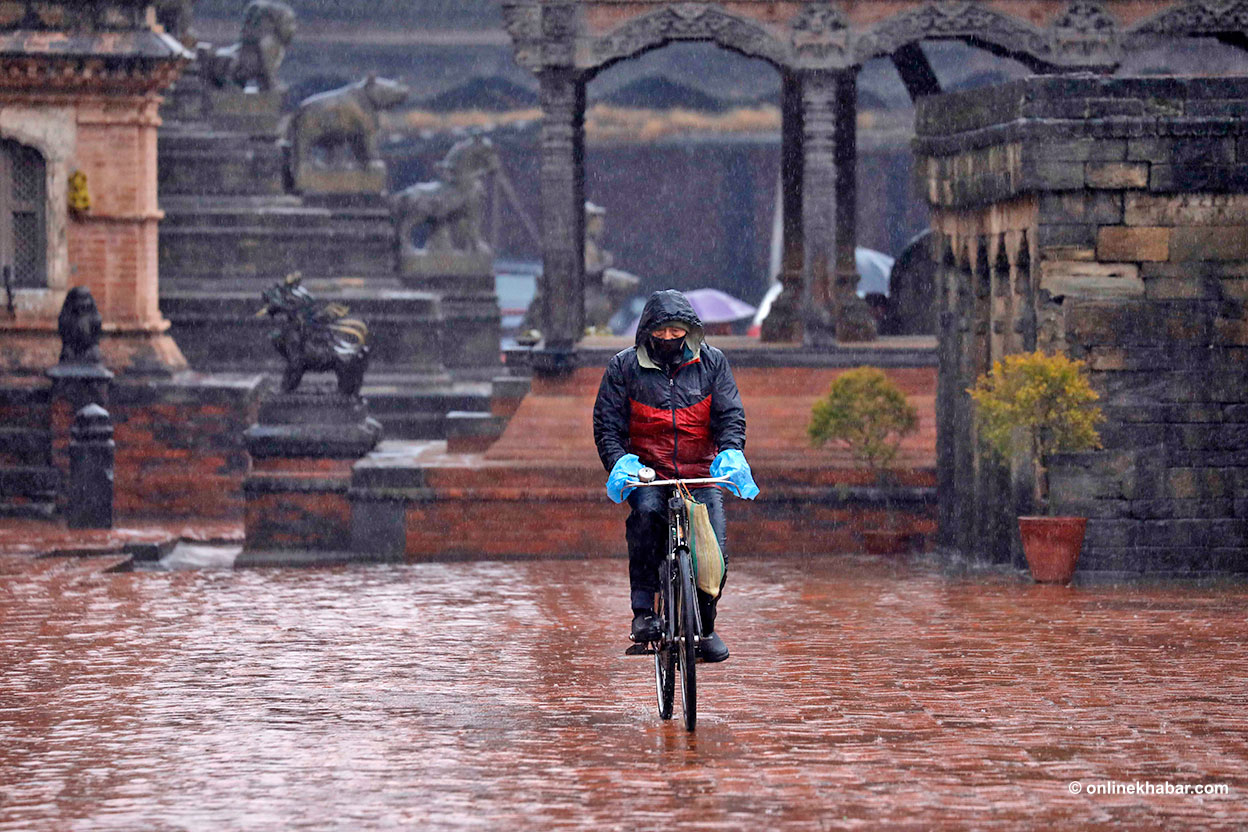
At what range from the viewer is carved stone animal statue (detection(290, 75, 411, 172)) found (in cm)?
2834

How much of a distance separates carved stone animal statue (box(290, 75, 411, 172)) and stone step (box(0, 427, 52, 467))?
6991 mm

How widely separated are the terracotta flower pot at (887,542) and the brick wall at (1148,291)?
3150 mm

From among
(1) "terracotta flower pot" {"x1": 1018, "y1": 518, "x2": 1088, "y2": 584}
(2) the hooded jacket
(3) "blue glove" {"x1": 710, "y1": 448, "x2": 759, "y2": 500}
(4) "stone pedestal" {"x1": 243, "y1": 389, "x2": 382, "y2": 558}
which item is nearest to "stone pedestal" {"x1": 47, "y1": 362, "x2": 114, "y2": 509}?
(4) "stone pedestal" {"x1": 243, "y1": 389, "x2": 382, "y2": 558}

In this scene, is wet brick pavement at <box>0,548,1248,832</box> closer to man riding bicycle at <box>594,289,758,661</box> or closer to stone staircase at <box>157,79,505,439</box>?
man riding bicycle at <box>594,289,758,661</box>

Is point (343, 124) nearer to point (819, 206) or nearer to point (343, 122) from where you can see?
point (343, 122)

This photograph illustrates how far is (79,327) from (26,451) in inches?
72.8

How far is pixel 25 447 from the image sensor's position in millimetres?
22672

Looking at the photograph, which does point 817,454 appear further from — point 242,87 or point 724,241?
point 724,241

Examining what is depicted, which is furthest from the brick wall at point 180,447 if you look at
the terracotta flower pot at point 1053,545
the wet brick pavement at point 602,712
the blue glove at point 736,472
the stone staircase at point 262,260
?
the blue glove at point 736,472

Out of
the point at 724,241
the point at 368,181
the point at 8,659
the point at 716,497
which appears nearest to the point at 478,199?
the point at 368,181

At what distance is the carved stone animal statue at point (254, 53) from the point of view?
28.9m

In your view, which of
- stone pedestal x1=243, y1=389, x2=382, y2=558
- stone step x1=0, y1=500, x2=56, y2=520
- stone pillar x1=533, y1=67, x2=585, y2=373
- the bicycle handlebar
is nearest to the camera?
the bicycle handlebar

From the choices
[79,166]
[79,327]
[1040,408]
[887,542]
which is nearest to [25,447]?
[79,327]

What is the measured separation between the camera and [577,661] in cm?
1061
